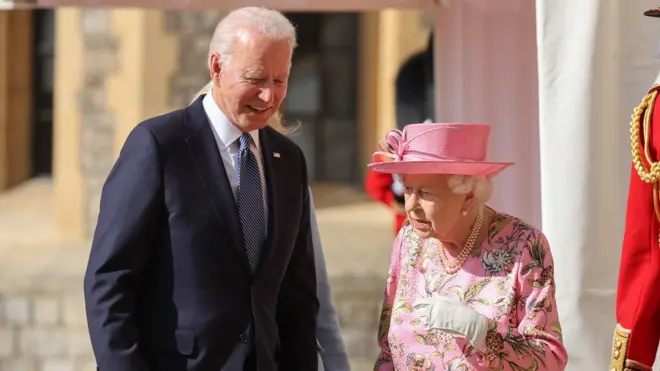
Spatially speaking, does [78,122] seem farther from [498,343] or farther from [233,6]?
[498,343]

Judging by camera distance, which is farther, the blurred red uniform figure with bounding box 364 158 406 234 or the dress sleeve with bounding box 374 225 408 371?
the blurred red uniform figure with bounding box 364 158 406 234

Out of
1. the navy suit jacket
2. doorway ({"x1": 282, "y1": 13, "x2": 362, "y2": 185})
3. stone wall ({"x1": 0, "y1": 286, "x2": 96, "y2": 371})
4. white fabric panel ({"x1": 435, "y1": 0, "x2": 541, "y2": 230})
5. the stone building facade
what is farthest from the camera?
doorway ({"x1": 282, "y1": 13, "x2": 362, "y2": 185})

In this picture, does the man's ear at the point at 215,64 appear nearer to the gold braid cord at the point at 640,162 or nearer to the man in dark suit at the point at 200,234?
the man in dark suit at the point at 200,234

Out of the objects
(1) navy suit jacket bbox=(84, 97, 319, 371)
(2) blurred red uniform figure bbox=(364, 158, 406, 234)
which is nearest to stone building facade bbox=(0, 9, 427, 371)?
(2) blurred red uniform figure bbox=(364, 158, 406, 234)

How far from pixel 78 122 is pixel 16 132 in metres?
1.46

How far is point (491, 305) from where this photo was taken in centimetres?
267

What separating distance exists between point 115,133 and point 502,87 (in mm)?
4506

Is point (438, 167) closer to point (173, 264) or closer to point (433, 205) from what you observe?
point (433, 205)

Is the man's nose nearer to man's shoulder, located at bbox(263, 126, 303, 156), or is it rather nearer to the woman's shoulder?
man's shoulder, located at bbox(263, 126, 303, 156)

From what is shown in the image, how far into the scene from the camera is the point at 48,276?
7.06 metres

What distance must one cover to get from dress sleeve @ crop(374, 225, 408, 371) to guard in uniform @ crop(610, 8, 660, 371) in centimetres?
54

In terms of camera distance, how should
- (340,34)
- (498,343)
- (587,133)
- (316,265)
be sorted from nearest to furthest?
(498,343)
(316,265)
(587,133)
(340,34)

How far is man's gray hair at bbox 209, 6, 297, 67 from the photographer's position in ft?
8.64

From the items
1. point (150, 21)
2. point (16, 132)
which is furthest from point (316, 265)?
point (16, 132)
